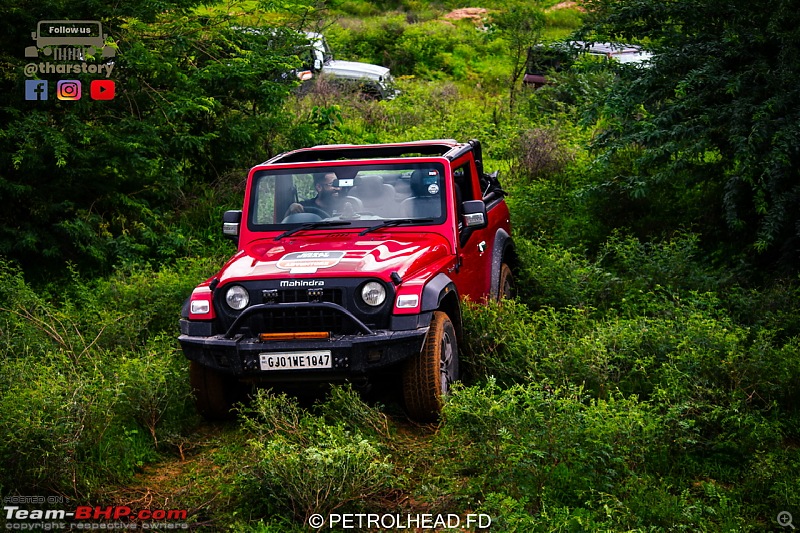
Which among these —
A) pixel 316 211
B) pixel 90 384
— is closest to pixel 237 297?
pixel 90 384

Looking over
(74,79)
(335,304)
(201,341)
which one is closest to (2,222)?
(74,79)

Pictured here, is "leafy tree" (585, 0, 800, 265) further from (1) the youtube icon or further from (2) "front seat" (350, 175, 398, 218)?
(1) the youtube icon

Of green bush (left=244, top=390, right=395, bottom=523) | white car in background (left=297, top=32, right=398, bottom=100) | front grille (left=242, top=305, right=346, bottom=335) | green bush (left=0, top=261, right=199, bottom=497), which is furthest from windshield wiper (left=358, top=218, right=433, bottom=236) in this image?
white car in background (left=297, top=32, right=398, bottom=100)

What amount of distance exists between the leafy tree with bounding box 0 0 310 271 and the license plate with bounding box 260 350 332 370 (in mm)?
4791

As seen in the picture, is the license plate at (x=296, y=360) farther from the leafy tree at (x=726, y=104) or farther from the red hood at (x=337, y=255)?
the leafy tree at (x=726, y=104)

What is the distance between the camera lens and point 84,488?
17.6 ft

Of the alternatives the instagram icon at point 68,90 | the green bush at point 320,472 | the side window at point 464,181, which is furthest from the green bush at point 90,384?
the side window at point 464,181

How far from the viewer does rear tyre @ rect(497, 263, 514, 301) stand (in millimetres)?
8355

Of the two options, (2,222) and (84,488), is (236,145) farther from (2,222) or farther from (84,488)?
(84,488)

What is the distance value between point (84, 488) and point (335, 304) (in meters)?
1.82

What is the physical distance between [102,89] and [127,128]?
528 millimetres

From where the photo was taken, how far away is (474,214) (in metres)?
7.31

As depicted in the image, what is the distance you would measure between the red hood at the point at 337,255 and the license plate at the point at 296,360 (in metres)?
0.52

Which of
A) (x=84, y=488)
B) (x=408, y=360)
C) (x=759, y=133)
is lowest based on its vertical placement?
(x=84, y=488)
